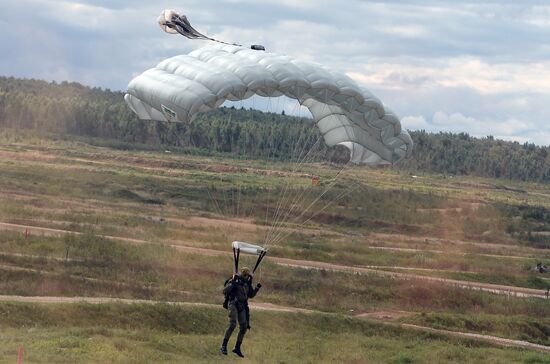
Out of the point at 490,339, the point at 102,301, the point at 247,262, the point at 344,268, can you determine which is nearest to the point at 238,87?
the point at 102,301

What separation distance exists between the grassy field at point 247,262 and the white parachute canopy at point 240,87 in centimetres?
266

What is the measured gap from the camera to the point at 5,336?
21.6m

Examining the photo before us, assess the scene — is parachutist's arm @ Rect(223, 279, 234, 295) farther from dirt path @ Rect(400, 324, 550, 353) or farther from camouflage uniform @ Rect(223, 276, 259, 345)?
dirt path @ Rect(400, 324, 550, 353)

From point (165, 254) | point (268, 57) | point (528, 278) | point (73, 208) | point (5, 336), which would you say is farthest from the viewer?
point (73, 208)

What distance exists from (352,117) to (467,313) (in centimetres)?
1233

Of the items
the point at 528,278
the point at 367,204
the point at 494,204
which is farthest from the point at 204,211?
the point at 494,204

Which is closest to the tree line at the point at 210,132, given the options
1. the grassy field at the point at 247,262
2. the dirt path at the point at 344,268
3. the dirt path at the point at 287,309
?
the grassy field at the point at 247,262

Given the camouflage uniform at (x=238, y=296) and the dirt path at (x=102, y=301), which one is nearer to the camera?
the camouflage uniform at (x=238, y=296)

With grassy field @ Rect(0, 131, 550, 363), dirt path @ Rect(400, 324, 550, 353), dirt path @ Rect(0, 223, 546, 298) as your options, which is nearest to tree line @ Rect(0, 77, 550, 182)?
grassy field @ Rect(0, 131, 550, 363)

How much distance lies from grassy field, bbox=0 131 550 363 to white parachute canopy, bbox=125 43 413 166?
266cm

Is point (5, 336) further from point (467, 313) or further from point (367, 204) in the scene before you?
point (367, 204)

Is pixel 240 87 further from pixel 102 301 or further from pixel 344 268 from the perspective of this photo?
pixel 344 268

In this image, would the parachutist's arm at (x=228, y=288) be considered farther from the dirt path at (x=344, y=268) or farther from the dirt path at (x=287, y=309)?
the dirt path at (x=344, y=268)

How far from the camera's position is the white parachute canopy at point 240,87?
72.6 ft
